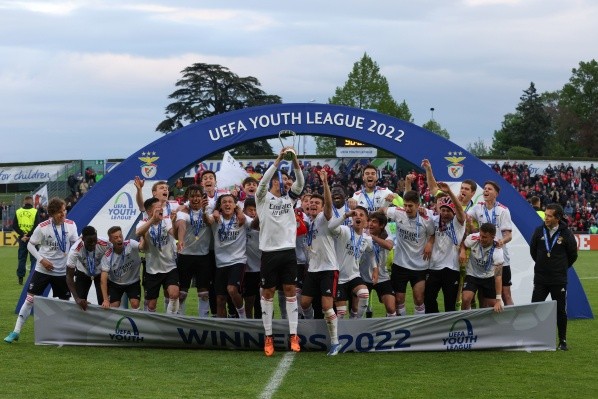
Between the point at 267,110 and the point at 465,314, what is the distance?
19.0ft

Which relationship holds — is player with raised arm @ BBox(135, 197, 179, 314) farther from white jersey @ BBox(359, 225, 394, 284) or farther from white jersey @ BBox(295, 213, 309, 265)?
white jersey @ BBox(359, 225, 394, 284)

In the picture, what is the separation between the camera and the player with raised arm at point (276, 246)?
37.7 feet

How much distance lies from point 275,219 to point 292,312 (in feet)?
3.63

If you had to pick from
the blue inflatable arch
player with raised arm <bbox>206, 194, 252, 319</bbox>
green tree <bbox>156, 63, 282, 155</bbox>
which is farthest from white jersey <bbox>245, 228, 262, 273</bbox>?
green tree <bbox>156, 63, 282, 155</bbox>

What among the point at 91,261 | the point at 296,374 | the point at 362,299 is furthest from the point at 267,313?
the point at 91,261

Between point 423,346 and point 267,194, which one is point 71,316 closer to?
point 267,194

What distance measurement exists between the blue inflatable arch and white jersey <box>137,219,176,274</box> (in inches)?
136

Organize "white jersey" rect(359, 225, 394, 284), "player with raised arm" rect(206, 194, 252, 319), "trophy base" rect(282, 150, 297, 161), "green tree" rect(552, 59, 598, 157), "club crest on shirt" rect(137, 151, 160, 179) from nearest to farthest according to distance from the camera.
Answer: "trophy base" rect(282, 150, 297, 161) → "player with raised arm" rect(206, 194, 252, 319) → "white jersey" rect(359, 225, 394, 284) → "club crest on shirt" rect(137, 151, 160, 179) → "green tree" rect(552, 59, 598, 157)

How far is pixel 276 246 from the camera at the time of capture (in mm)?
11492

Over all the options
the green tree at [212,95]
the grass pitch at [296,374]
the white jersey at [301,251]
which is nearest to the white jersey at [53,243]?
the grass pitch at [296,374]

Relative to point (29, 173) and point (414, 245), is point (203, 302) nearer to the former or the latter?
point (414, 245)

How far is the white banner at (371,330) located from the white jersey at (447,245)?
1.21 meters

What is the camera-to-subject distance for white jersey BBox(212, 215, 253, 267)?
507 inches

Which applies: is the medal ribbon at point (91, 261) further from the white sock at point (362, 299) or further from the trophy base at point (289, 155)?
the white sock at point (362, 299)
